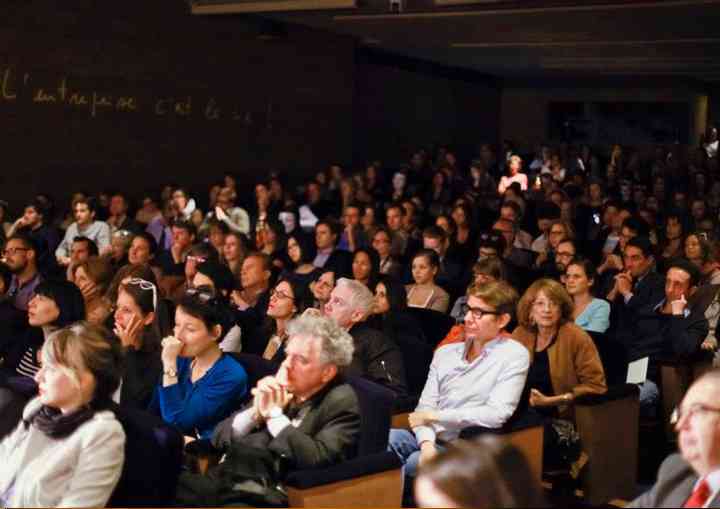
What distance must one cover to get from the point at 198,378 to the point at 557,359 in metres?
1.76

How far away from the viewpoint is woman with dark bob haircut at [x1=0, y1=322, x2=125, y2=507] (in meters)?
3.13

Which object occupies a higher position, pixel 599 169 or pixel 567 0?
pixel 567 0

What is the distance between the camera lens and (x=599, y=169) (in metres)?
18.0

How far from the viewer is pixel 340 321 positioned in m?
5.17

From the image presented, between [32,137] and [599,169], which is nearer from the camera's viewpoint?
[32,137]

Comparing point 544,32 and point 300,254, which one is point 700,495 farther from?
point 544,32

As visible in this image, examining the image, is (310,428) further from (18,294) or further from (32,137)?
(32,137)

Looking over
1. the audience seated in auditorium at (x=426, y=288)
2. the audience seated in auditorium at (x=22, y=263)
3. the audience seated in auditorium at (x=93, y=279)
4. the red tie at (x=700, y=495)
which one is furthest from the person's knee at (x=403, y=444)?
the audience seated in auditorium at (x=22, y=263)

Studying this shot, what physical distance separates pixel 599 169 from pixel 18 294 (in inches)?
498

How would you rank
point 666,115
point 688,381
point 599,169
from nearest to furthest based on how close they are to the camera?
point 688,381 < point 599,169 < point 666,115

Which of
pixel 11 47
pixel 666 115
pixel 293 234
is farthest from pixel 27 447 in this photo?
pixel 666 115

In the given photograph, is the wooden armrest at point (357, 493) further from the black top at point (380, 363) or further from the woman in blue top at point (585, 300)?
the woman in blue top at point (585, 300)

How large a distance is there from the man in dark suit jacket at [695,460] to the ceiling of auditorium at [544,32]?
25.9 ft

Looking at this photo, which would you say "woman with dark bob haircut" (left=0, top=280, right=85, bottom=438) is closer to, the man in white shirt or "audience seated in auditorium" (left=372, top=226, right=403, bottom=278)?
the man in white shirt
